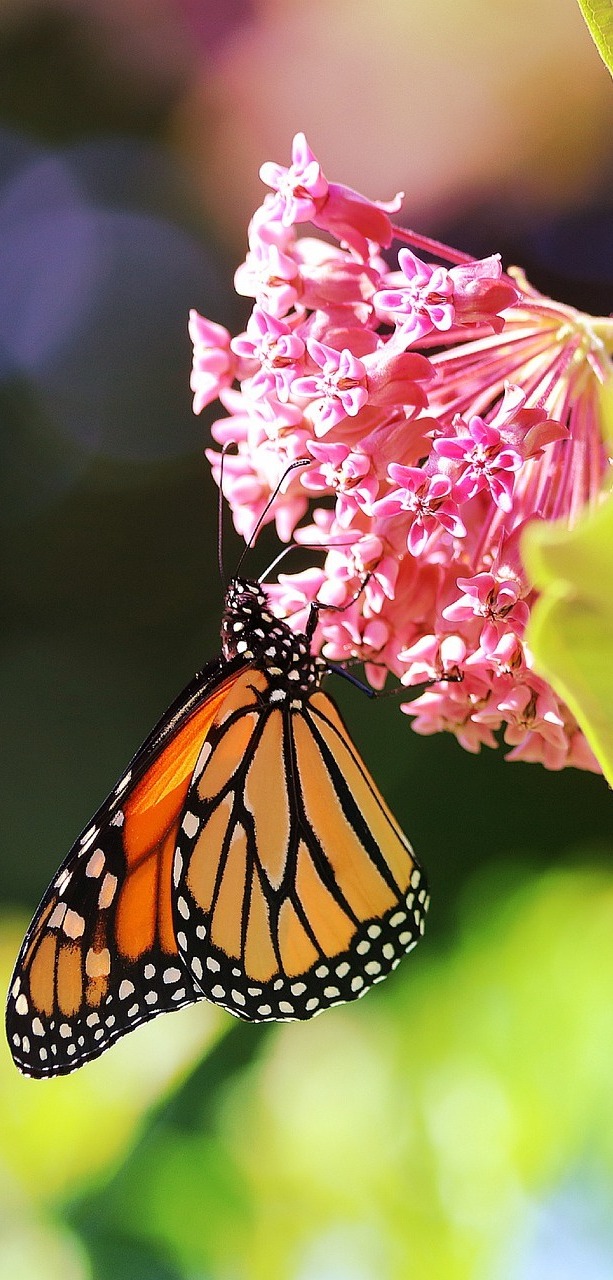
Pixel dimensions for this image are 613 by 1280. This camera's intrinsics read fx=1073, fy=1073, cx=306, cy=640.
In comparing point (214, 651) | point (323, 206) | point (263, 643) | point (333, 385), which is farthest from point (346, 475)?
point (214, 651)

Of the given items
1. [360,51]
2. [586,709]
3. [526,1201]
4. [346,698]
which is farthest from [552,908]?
[360,51]

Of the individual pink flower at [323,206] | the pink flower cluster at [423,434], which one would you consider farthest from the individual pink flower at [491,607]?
the individual pink flower at [323,206]

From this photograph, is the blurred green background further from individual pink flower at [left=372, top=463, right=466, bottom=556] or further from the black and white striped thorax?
individual pink flower at [left=372, top=463, right=466, bottom=556]

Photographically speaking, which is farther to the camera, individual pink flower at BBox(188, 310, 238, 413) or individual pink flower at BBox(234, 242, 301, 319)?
individual pink flower at BBox(188, 310, 238, 413)

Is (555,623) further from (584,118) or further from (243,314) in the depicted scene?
(243,314)

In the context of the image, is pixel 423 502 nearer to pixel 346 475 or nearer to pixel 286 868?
pixel 346 475

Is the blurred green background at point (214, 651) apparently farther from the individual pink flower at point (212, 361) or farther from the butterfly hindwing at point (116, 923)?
the individual pink flower at point (212, 361)

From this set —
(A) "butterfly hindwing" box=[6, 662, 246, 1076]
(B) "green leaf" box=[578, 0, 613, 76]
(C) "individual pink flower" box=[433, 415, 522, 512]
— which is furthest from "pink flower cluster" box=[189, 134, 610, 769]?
(A) "butterfly hindwing" box=[6, 662, 246, 1076]
